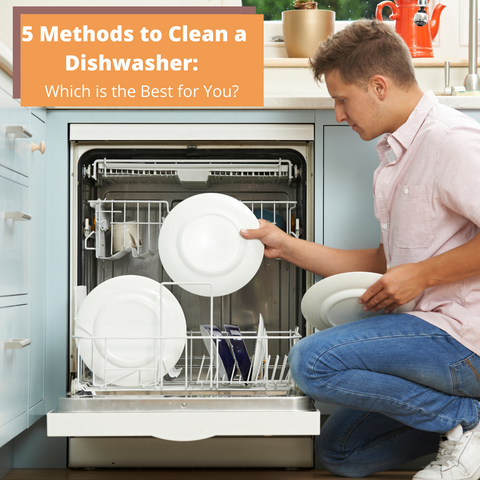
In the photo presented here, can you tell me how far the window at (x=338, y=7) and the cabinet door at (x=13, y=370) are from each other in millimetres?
1536

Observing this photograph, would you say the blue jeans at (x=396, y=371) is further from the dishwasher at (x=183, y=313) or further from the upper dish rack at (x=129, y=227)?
the upper dish rack at (x=129, y=227)

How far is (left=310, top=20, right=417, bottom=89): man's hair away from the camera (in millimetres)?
1218

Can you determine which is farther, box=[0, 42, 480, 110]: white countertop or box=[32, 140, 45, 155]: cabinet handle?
box=[0, 42, 480, 110]: white countertop

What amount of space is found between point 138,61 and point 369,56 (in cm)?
62

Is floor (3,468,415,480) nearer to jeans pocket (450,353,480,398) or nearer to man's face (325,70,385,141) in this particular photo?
jeans pocket (450,353,480,398)

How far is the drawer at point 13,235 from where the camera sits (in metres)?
1.16

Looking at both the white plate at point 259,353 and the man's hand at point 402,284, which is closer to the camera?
the man's hand at point 402,284

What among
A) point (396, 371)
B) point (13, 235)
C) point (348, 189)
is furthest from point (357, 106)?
point (13, 235)

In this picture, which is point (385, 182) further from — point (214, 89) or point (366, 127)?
point (214, 89)

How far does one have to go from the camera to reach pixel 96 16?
4.94 ft

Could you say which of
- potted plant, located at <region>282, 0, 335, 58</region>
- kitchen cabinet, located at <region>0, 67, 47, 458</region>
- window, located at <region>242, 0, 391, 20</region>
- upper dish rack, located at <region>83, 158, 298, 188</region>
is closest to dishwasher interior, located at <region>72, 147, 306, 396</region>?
upper dish rack, located at <region>83, 158, 298, 188</region>

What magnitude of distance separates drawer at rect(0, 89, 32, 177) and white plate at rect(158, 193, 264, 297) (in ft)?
1.19

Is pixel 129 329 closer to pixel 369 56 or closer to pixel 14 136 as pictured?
pixel 14 136

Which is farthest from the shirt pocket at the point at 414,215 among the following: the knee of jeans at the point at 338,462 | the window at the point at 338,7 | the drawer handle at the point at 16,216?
the window at the point at 338,7
